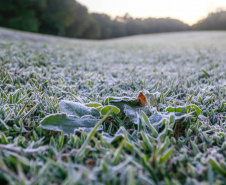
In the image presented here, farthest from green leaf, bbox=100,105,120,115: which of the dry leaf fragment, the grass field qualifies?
the dry leaf fragment

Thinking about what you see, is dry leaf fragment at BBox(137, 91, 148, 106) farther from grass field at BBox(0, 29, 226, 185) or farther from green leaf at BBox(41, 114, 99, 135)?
green leaf at BBox(41, 114, 99, 135)

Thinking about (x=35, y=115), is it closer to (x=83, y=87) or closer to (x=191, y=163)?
(x=83, y=87)

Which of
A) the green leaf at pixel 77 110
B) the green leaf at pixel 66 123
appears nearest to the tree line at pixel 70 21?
the green leaf at pixel 77 110

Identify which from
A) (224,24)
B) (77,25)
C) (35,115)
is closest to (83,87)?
(35,115)

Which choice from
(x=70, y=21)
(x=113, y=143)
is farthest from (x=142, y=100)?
(x=70, y=21)

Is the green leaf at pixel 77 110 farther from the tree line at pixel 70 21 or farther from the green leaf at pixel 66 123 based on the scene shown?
the tree line at pixel 70 21

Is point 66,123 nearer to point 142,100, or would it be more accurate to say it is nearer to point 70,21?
point 142,100

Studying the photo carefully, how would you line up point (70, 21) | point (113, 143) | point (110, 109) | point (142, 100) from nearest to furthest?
point (113, 143) → point (110, 109) → point (142, 100) → point (70, 21)
